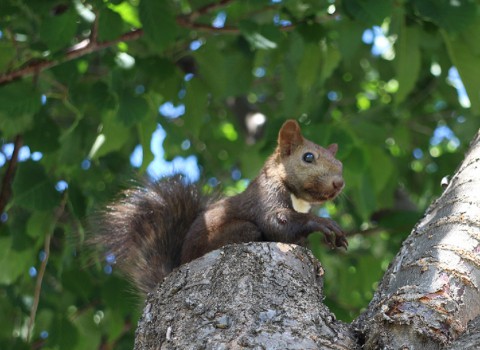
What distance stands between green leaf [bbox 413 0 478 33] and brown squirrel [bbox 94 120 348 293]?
0.61 m

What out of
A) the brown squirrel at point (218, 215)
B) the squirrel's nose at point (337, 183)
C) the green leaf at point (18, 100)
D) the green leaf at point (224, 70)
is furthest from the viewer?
the green leaf at point (224, 70)

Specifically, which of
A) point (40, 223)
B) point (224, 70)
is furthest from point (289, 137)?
point (40, 223)

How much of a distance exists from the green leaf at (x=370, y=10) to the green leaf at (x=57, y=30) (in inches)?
37.2

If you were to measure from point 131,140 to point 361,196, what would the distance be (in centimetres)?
150

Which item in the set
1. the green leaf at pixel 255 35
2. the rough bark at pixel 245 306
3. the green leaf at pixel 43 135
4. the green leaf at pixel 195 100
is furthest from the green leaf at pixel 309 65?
the rough bark at pixel 245 306

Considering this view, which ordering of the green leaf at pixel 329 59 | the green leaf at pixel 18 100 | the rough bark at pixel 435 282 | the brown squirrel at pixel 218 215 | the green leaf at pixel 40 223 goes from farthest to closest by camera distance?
the green leaf at pixel 329 59, the green leaf at pixel 40 223, the green leaf at pixel 18 100, the brown squirrel at pixel 218 215, the rough bark at pixel 435 282

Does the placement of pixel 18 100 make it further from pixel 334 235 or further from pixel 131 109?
pixel 334 235

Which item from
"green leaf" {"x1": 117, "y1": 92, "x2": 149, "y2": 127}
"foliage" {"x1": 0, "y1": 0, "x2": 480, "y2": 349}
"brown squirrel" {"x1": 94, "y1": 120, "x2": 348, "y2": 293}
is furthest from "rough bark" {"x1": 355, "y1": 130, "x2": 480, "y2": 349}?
"green leaf" {"x1": 117, "y1": 92, "x2": 149, "y2": 127}

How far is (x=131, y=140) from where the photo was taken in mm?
4621

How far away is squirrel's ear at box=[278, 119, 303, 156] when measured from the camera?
301 centimetres

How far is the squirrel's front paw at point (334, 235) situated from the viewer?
2.51 m

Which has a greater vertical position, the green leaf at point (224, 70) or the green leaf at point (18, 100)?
the green leaf at point (18, 100)

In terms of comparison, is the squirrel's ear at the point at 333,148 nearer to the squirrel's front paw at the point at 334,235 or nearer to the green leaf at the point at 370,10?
the green leaf at the point at 370,10

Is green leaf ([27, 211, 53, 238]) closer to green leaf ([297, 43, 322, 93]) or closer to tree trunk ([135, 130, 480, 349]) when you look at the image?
green leaf ([297, 43, 322, 93])
